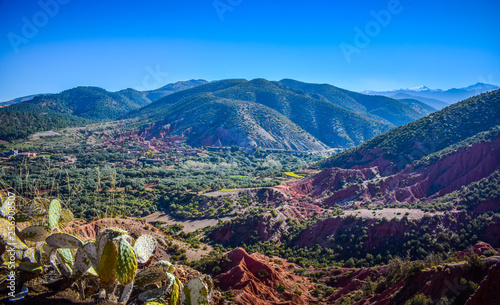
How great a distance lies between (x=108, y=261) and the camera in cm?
525

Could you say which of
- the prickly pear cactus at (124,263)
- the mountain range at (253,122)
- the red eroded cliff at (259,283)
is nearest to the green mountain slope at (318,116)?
the mountain range at (253,122)

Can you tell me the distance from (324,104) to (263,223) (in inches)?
4806

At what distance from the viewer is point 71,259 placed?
6.50 metres

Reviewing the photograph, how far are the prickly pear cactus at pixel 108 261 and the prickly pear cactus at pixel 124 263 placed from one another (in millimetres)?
376

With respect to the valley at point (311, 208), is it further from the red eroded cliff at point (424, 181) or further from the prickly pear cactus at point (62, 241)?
the prickly pear cactus at point (62, 241)

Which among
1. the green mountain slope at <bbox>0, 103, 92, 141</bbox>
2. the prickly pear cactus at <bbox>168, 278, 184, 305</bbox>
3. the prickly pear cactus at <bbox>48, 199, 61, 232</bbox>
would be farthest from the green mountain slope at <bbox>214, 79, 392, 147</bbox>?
the prickly pear cactus at <bbox>168, 278, 184, 305</bbox>

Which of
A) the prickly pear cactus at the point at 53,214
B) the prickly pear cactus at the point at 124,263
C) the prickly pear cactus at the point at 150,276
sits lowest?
the prickly pear cactus at the point at 150,276

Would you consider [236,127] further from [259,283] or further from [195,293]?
[195,293]

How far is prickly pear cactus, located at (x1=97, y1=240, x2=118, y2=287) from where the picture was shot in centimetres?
523

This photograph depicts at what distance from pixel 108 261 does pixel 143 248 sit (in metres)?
1.26

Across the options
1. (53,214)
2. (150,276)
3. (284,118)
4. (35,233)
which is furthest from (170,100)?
(150,276)

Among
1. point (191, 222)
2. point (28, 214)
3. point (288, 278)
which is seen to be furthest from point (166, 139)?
point (28, 214)

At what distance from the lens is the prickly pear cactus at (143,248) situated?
6236mm

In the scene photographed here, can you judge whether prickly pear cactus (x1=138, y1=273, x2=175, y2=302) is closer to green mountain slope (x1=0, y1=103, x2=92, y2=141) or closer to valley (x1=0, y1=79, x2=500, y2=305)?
valley (x1=0, y1=79, x2=500, y2=305)
